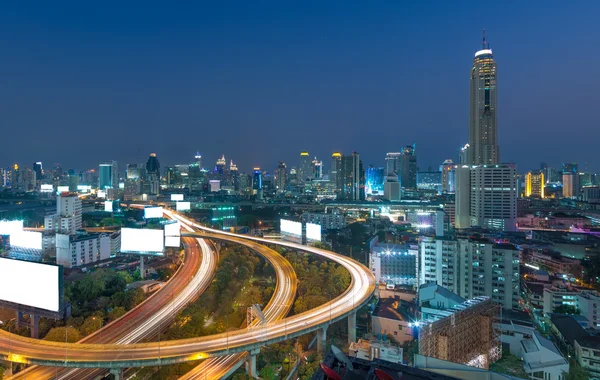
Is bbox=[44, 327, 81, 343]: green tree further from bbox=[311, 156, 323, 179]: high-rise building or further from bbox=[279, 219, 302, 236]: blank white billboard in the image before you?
bbox=[311, 156, 323, 179]: high-rise building

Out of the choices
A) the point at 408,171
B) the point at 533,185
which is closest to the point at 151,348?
the point at 533,185

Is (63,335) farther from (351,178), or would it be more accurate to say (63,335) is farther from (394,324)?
(351,178)

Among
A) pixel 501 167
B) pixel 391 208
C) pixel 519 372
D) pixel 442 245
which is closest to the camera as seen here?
pixel 519 372

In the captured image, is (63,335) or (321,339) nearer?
(63,335)

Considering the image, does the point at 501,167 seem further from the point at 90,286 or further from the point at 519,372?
the point at 90,286

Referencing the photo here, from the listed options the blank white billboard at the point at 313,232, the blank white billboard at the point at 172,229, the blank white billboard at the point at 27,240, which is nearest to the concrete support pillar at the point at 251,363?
the blank white billboard at the point at 172,229

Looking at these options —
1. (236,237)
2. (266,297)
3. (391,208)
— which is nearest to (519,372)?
(266,297)

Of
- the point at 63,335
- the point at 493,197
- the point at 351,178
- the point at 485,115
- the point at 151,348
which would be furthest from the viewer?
the point at 351,178
